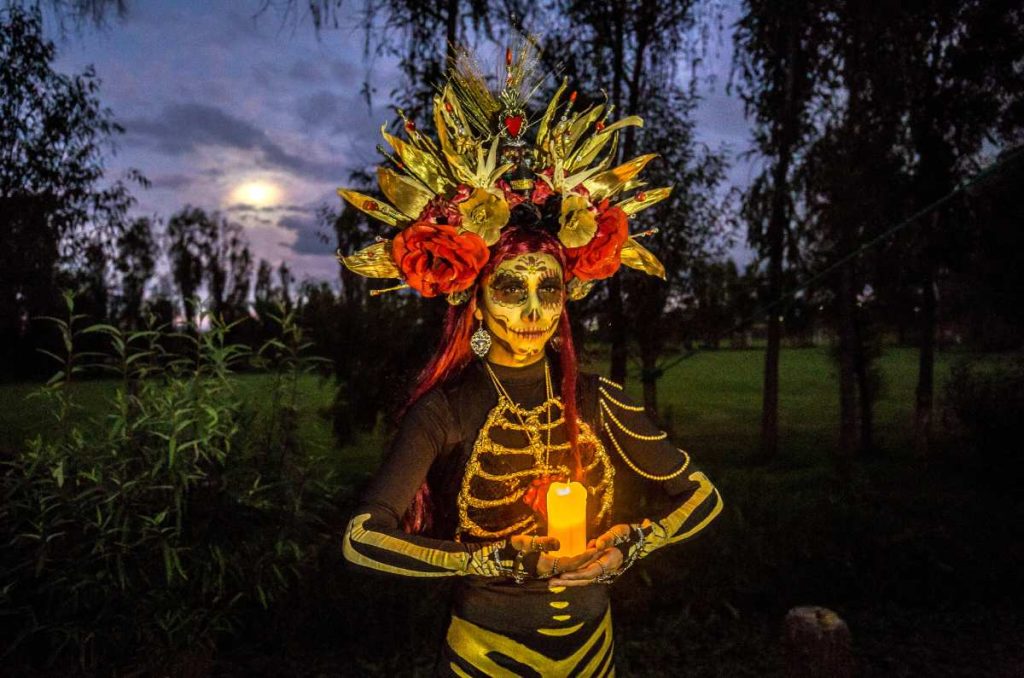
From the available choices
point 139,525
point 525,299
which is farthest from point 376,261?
point 139,525

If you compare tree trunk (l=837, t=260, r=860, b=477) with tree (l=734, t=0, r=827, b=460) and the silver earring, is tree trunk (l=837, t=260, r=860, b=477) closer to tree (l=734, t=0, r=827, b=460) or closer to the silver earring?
tree (l=734, t=0, r=827, b=460)

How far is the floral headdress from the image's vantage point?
2.22m

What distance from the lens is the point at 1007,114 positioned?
9172mm

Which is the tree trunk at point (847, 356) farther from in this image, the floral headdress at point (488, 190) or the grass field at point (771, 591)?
the floral headdress at point (488, 190)

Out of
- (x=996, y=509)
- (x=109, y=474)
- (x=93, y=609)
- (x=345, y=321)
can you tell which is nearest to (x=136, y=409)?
(x=109, y=474)

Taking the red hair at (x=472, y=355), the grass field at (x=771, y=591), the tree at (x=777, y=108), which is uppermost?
the tree at (x=777, y=108)

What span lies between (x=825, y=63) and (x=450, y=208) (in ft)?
26.7

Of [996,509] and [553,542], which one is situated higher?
[553,542]

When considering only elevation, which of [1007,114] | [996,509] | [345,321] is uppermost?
[1007,114]

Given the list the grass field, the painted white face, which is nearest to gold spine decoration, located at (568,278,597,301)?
the painted white face

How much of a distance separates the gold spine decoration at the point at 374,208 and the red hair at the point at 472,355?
32 centimetres

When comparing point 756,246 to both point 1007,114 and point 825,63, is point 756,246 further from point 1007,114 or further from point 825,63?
point 1007,114

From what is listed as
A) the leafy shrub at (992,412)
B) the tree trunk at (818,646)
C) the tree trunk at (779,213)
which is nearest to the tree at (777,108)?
the tree trunk at (779,213)

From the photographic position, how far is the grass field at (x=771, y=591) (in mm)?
5219
